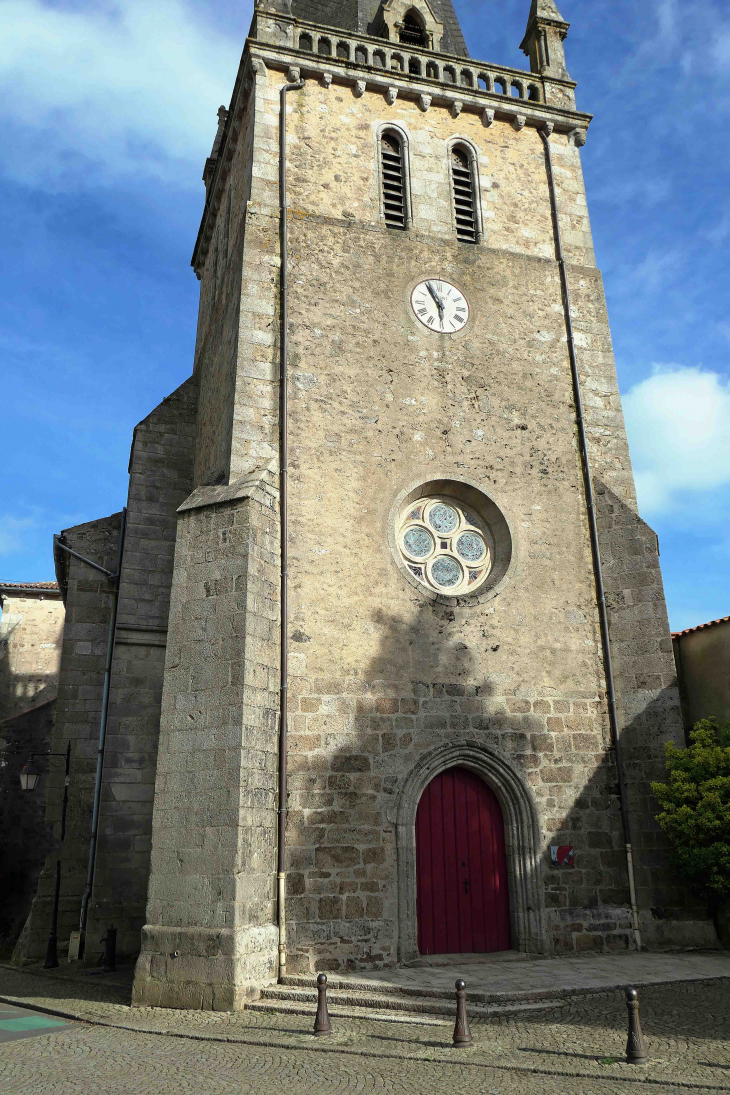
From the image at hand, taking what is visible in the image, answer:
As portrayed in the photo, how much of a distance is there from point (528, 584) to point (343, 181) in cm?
708

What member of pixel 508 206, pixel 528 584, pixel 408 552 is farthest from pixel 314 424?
pixel 508 206

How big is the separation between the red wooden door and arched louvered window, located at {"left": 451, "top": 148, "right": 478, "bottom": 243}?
8.64 meters

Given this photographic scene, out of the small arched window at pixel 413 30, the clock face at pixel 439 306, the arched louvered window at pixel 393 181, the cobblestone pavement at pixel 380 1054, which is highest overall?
the small arched window at pixel 413 30

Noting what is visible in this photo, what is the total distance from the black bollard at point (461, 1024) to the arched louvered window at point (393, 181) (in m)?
11.0

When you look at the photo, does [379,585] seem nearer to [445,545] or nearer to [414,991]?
[445,545]

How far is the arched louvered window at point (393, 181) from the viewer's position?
1337 centimetres

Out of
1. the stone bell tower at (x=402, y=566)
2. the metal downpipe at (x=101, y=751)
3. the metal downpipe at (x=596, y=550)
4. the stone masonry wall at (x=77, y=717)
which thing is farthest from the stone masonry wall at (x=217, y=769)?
the metal downpipe at (x=596, y=550)

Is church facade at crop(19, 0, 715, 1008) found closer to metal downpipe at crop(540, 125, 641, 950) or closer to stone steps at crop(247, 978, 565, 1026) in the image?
metal downpipe at crop(540, 125, 641, 950)

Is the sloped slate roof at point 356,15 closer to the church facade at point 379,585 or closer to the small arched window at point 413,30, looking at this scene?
the small arched window at point 413,30

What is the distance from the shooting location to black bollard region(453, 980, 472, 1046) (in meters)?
6.50

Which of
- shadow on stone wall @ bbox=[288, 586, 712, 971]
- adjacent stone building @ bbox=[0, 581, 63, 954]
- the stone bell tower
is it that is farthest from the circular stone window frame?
adjacent stone building @ bbox=[0, 581, 63, 954]

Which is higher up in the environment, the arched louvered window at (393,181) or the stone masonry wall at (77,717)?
the arched louvered window at (393,181)

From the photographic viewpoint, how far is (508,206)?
1401 centimetres

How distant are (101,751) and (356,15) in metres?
14.1
